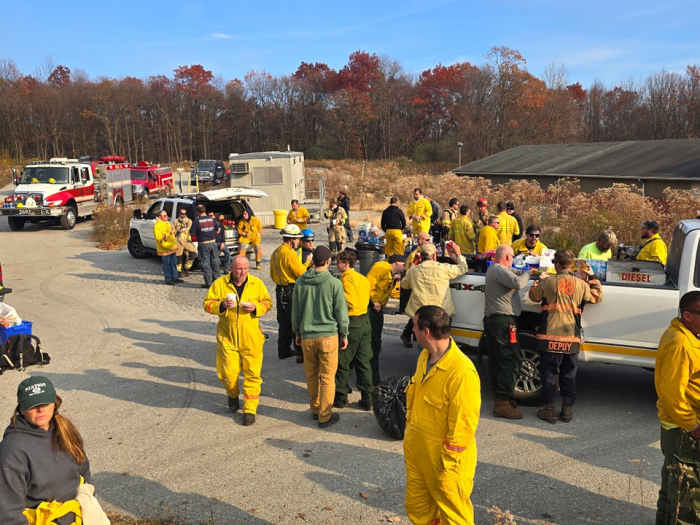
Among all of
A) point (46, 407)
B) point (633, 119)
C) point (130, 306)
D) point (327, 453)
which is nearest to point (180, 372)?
point (327, 453)

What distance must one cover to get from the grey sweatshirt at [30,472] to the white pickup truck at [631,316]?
16.2ft

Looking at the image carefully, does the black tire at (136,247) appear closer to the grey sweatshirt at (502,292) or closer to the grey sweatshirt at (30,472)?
the grey sweatshirt at (502,292)

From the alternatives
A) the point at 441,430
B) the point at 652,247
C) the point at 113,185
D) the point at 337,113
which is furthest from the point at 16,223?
the point at 337,113

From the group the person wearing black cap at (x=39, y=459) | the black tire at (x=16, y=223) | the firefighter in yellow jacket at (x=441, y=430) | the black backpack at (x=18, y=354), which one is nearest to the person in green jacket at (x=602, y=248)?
the firefighter in yellow jacket at (x=441, y=430)

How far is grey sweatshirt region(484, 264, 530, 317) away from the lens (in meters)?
6.43

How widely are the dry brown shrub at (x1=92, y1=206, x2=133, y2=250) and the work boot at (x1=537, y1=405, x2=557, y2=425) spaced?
53.2 feet

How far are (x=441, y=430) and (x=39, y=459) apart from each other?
87.2 inches

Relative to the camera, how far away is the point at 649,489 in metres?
5.00

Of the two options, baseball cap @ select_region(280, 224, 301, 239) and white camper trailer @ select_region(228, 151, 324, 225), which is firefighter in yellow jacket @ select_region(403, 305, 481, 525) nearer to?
baseball cap @ select_region(280, 224, 301, 239)

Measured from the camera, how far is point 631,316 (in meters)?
6.32

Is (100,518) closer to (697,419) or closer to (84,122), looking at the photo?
(697,419)

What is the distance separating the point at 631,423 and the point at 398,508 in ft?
10.2

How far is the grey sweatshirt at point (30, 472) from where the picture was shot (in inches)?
114

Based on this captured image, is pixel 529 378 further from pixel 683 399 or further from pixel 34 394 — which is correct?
pixel 34 394
